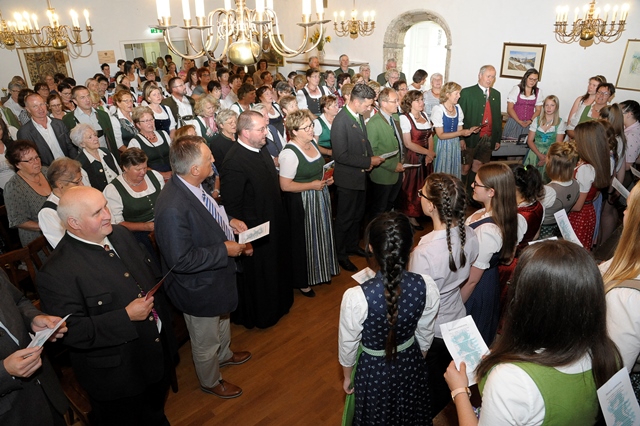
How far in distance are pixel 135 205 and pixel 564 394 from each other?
311 centimetres

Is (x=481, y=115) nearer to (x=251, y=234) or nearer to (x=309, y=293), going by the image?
(x=309, y=293)

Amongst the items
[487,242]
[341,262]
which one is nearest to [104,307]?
[487,242]

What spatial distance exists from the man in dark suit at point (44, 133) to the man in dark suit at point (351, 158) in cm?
326

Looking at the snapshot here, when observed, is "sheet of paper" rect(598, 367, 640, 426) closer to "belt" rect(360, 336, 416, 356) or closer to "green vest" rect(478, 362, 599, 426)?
"green vest" rect(478, 362, 599, 426)

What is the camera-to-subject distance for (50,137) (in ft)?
17.0

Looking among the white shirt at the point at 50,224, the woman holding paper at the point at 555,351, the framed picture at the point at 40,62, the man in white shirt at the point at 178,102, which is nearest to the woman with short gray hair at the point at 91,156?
the white shirt at the point at 50,224

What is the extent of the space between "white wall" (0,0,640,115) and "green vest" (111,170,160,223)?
901 cm

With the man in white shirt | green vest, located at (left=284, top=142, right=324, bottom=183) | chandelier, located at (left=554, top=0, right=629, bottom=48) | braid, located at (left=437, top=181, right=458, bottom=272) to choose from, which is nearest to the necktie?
green vest, located at (left=284, top=142, right=324, bottom=183)

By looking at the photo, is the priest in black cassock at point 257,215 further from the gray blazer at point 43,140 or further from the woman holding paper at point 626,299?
the gray blazer at point 43,140

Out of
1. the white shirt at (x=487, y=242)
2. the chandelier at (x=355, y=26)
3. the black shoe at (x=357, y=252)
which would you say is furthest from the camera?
the chandelier at (x=355, y=26)

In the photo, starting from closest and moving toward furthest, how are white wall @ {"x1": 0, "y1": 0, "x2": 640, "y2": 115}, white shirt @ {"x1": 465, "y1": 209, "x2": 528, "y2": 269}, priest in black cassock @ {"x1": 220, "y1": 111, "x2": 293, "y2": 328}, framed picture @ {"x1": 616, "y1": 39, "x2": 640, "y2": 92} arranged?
white shirt @ {"x1": 465, "y1": 209, "x2": 528, "y2": 269} → priest in black cassock @ {"x1": 220, "y1": 111, "x2": 293, "y2": 328} → framed picture @ {"x1": 616, "y1": 39, "x2": 640, "y2": 92} → white wall @ {"x1": 0, "y1": 0, "x2": 640, "y2": 115}

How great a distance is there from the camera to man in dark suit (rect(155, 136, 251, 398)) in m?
2.53

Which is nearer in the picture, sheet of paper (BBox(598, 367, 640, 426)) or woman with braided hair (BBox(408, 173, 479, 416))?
sheet of paper (BBox(598, 367, 640, 426))

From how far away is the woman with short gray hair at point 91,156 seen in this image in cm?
407
